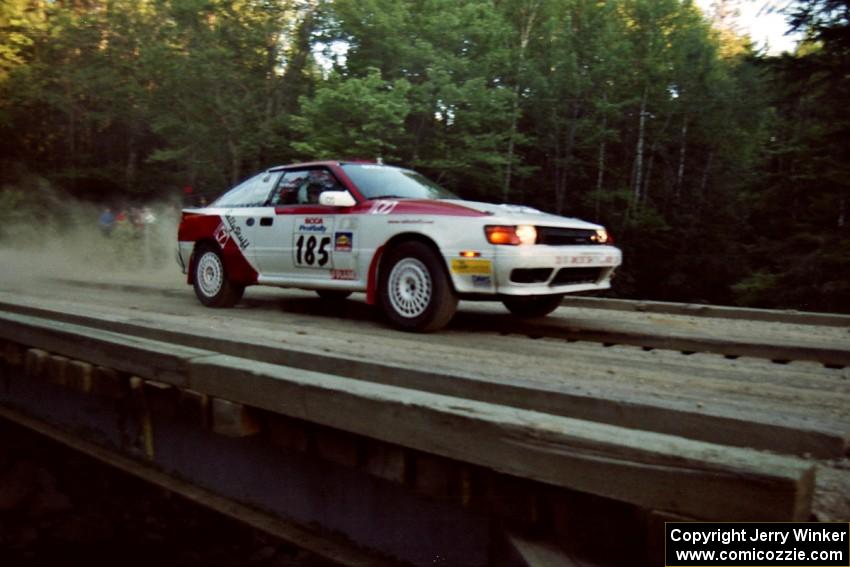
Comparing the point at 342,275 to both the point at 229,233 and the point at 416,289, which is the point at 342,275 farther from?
the point at 229,233

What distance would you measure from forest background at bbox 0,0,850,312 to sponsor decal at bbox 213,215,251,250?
15.4 m

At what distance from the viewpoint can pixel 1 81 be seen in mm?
33375

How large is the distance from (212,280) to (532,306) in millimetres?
3571

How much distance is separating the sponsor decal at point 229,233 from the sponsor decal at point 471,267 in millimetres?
2775

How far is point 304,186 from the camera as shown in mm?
6793

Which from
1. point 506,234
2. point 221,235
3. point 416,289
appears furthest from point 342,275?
point 221,235

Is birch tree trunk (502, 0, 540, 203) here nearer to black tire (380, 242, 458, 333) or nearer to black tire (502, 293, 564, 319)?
black tire (502, 293, 564, 319)

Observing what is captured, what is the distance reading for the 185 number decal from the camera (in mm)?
6316

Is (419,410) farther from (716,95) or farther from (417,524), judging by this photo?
(716,95)

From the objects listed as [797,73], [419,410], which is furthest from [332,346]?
[797,73]

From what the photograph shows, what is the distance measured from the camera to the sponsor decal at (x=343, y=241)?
605 centimetres

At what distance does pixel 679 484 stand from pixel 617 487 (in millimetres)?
205

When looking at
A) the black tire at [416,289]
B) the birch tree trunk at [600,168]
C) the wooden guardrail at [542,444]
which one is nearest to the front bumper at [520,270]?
the black tire at [416,289]

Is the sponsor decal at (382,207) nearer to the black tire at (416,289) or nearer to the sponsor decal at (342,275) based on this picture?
the black tire at (416,289)
